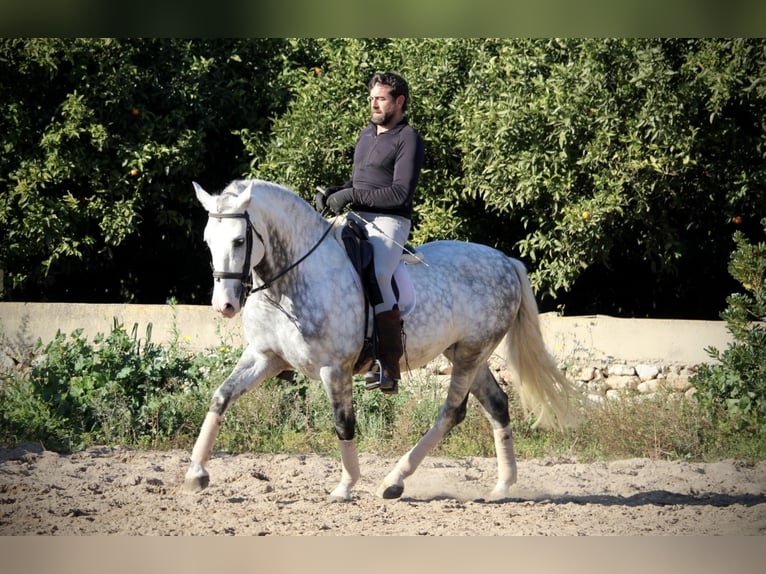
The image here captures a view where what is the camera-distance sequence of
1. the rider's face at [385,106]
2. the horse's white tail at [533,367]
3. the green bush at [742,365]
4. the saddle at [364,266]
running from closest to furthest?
the saddle at [364,266] → the rider's face at [385,106] → the horse's white tail at [533,367] → the green bush at [742,365]

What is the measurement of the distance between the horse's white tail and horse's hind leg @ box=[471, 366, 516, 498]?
0.30 meters

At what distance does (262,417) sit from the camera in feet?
26.9

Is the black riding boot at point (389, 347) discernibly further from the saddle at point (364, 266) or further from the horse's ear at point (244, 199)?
the horse's ear at point (244, 199)

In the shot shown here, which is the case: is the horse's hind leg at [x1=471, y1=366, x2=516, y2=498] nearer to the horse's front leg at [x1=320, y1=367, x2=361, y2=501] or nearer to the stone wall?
the horse's front leg at [x1=320, y1=367, x2=361, y2=501]

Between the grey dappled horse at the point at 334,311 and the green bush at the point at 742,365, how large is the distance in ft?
5.54

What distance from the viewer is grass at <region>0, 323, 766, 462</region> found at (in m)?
7.94

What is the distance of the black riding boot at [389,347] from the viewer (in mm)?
6188

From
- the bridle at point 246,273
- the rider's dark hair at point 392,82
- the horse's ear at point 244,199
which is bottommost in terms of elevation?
the bridle at point 246,273

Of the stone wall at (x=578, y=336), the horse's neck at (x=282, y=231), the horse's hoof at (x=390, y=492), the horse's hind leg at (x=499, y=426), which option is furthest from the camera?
the stone wall at (x=578, y=336)

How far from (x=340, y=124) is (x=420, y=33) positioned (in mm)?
2898

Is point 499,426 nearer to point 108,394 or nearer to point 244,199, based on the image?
point 244,199

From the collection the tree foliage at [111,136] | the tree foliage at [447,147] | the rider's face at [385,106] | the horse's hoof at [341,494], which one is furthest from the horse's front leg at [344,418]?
the tree foliage at [111,136]

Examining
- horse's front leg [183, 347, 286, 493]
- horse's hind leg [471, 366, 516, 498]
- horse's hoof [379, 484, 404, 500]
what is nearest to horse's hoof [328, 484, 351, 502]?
horse's hoof [379, 484, 404, 500]
